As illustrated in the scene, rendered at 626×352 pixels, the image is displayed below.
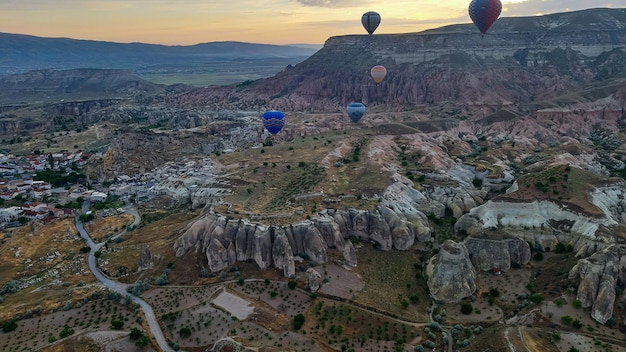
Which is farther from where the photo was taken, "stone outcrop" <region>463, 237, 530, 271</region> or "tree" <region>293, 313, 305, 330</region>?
"stone outcrop" <region>463, 237, 530, 271</region>

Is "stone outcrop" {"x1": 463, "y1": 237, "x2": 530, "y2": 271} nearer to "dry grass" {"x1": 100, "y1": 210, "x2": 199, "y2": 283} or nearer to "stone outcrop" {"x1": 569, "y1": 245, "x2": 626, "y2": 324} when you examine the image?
"stone outcrop" {"x1": 569, "y1": 245, "x2": 626, "y2": 324}

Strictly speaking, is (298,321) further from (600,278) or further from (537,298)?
(600,278)

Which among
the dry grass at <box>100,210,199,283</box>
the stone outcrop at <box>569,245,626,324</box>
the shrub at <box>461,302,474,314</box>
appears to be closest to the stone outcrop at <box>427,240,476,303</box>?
the shrub at <box>461,302,474,314</box>

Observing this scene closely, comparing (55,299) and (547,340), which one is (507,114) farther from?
(55,299)

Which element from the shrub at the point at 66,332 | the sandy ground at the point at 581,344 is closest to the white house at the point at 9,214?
the shrub at the point at 66,332

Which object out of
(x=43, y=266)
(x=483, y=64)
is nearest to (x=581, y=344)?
(x=43, y=266)

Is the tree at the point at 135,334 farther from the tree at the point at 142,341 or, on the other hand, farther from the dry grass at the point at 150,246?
the dry grass at the point at 150,246
